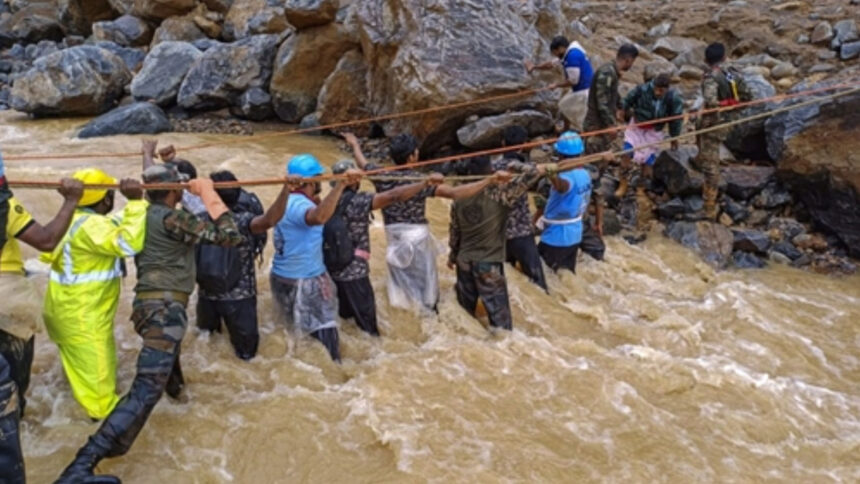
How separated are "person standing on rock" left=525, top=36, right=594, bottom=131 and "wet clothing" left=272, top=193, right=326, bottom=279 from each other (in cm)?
474

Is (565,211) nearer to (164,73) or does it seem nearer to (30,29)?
(164,73)

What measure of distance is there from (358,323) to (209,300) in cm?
111

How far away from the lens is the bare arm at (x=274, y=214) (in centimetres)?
390

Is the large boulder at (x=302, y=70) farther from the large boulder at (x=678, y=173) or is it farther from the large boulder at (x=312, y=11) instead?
the large boulder at (x=678, y=173)

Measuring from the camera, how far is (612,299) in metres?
6.19

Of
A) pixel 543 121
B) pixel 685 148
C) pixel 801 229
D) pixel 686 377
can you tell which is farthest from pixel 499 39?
pixel 686 377

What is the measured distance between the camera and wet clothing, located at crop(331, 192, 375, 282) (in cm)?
470

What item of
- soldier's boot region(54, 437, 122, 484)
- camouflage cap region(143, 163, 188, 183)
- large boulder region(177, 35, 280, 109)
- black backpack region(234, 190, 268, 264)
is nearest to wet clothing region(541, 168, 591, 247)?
black backpack region(234, 190, 268, 264)

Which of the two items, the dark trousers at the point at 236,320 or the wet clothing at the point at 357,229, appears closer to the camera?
the dark trousers at the point at 236,320

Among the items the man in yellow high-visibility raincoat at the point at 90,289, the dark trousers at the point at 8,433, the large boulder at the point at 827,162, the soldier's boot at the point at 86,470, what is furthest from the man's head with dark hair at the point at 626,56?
the dark trousers at the point at 8,433

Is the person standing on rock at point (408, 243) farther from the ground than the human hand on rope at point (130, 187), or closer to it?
closer to it

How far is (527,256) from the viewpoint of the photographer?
559cm

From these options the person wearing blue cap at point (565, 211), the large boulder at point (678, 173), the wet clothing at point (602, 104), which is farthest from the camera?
the large boulder at point (678, 173)

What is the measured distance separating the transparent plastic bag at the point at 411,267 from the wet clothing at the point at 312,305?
26.1 inches
